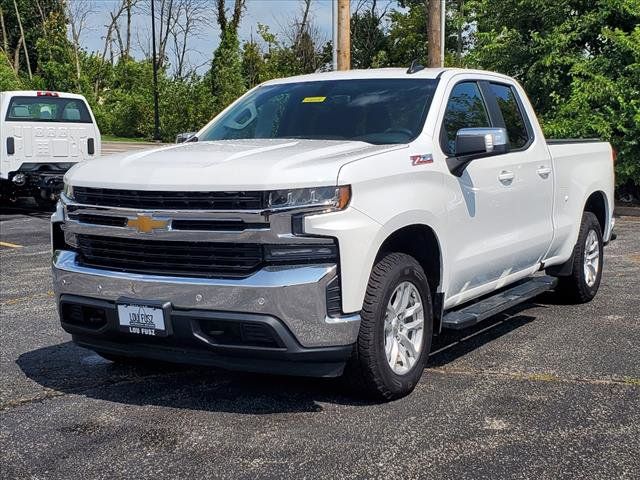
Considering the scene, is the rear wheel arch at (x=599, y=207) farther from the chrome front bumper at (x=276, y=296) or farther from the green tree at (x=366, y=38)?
the green tree at (x=366, y=38)

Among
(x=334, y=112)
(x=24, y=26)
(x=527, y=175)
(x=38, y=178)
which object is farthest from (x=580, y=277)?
(x=24, y=26)

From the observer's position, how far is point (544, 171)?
6.31m

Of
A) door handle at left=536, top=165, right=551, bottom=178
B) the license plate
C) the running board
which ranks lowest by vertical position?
the running board

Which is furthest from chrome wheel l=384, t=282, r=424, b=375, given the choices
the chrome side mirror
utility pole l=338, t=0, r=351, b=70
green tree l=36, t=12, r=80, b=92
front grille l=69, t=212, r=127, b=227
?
green tree l=36, t=12, r=80, b=92

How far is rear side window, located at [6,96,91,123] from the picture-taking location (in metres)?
15.2

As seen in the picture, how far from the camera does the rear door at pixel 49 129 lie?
15121 mm

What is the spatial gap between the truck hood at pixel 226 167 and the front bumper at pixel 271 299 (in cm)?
44

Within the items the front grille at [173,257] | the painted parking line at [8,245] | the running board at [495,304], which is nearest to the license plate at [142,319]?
the front grille at [173,257]

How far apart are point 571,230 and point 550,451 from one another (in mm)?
3268

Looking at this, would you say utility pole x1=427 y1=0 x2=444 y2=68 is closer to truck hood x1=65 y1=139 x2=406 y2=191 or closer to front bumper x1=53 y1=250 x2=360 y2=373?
truck hood x1=65 y1=139 x2=406 y2=191

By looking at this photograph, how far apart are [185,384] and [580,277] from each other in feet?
12.0

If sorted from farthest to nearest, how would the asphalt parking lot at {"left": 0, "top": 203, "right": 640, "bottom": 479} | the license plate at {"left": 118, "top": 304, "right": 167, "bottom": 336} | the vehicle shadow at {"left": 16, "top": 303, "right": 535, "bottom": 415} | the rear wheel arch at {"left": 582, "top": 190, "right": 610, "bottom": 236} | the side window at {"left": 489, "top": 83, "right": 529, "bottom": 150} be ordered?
the rear wheel arch at {"left": 582, "top": 190, "right": 610, "bottom": 236}
the side window at {"left": 489, "top": 83, "right": 529, "bottom": 150}
the vehicle shadow at {"left": 16, "top": 303, "right": 535, "bottom": 415}
the license plate at {"left": 118, "top": 304, "right": 167, "bottom": 336}
the asphalt parking lot at {"left": 0, "top": 203, "right": 640, "bottom": 479}

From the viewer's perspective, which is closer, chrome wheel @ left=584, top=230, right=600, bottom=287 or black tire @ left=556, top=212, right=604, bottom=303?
black tire @ left=556, top=212, right=604, bottom=303

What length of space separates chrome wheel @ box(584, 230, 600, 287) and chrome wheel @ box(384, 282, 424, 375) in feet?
9.79
